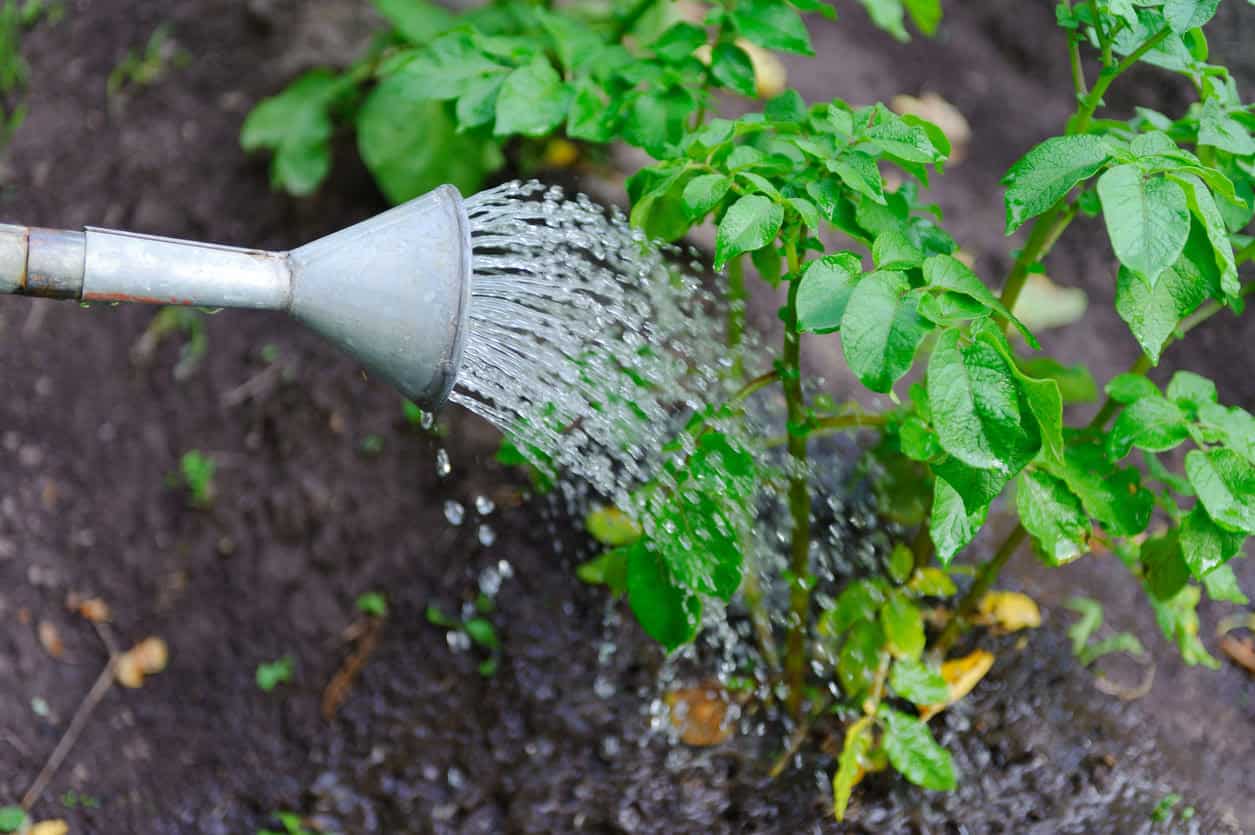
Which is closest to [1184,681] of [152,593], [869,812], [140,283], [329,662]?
[869,812]

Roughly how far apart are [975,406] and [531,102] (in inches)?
35.3

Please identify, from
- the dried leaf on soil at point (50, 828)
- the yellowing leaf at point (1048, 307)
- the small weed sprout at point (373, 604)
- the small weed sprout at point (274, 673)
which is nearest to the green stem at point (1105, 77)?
the yellowing leaf at point (1048, 307)

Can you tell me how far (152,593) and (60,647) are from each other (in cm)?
23

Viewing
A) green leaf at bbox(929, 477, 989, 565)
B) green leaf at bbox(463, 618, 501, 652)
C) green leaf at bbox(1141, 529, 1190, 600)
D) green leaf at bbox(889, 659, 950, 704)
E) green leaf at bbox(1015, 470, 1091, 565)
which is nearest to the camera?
green leaf at bbox(929, 477, 989, 565)

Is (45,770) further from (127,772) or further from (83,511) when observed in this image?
(83,511)

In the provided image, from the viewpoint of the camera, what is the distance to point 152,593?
2812 mm

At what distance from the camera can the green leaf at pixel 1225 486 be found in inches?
58.6

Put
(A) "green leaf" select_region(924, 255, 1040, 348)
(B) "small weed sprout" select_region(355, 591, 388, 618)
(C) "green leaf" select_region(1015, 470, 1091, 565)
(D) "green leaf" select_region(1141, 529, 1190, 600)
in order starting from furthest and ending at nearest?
1. (B) "small weed sprout" select_region(355, 591, 388, 618)
2. (D) "green leaf" select_region(1141, 529, 1190, 600)
3. (C) "green leaf" select_region(1015, 470, 1091, 565)
4. (A) "green leaf" select_region(924, 255, 1040, 348)

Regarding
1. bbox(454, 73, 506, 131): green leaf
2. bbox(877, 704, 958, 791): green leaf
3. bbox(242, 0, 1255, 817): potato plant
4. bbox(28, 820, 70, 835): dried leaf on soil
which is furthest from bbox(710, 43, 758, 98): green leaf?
bbox(28, 820, 70, 835): dried leaf on soil

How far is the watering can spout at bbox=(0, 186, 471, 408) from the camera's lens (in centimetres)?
131

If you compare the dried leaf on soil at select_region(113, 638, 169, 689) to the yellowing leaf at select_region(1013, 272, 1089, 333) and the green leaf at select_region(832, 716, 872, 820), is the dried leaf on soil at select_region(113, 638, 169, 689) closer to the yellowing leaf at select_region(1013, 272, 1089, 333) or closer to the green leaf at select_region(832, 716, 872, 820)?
the green leaf at select_region(832, 716, 872, 820)

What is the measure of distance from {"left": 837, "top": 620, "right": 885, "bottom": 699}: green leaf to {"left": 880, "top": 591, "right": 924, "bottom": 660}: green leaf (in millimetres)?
22

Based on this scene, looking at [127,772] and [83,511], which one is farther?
[83,511]

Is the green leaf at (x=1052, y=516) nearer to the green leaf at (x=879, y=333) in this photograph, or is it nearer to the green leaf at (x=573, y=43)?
the green leaf at (x=879, y=333)
